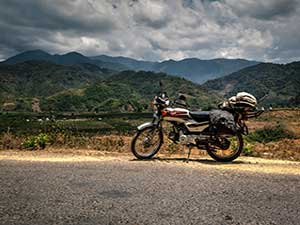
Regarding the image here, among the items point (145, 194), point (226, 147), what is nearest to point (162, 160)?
point (226, 147)

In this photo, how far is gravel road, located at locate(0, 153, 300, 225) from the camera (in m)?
4.63

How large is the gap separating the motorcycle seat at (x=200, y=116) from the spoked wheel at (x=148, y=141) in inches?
41.7

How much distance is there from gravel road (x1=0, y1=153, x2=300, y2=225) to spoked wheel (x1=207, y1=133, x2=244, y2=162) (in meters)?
1.18

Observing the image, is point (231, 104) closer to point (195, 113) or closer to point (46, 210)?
point (195, 113)

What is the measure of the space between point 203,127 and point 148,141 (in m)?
1.59

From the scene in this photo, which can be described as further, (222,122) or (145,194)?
(222,122)

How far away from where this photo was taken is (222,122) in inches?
367

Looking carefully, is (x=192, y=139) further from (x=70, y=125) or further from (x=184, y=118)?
(x=70, y=125)

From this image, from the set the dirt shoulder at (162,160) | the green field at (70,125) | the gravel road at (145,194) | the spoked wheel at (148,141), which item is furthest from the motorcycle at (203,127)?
the green field at (70,125)

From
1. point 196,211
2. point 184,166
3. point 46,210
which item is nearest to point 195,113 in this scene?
point 184,166

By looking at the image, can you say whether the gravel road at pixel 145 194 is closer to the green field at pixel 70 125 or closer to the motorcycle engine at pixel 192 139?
the motorcycle engine at pixel 192 139

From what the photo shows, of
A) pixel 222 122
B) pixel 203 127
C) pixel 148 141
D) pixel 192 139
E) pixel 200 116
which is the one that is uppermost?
pixel 200 116

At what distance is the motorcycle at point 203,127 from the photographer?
937 centimetres

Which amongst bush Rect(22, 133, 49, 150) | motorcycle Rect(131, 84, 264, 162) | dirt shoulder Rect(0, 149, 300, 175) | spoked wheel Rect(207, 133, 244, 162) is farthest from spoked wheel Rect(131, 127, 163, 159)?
bush Rect(22, 133, 49, 150)
